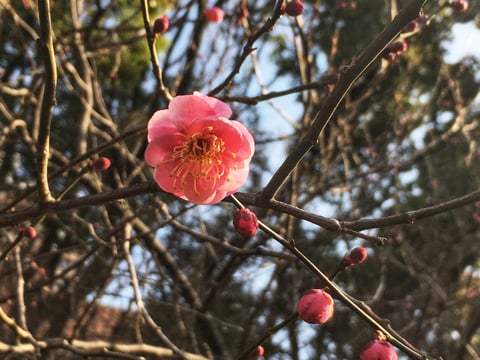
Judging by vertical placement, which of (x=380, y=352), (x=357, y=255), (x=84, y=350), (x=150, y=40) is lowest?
(x=380, y=352)

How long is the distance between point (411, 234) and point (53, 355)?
11.6ft

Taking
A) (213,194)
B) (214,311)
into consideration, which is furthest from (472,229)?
(213,194)

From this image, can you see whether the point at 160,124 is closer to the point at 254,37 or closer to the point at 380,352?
the point at 254,37

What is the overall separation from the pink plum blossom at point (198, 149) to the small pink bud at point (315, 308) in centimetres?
29

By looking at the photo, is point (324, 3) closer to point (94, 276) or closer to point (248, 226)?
point (94, 276)

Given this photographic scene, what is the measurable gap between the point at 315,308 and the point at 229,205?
2425mm

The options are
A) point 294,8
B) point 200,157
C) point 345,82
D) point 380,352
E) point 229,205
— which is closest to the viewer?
point 345,82

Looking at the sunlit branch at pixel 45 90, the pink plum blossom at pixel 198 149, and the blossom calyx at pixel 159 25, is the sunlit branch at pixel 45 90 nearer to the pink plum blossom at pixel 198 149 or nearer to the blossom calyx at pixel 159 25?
the pink plum blossom at pixel 198 149

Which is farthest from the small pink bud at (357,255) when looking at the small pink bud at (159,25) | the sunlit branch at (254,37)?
the small pink bud at (159,25)

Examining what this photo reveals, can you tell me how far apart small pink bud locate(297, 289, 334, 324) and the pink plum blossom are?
11.4 inches

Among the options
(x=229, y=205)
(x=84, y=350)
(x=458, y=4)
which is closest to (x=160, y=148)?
(x=84, y=350)

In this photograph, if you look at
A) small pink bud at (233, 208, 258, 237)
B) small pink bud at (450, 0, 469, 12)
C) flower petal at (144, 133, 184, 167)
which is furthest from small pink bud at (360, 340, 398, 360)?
small pink bud at (450, 0, 469, 12)

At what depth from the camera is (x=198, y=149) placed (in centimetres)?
131

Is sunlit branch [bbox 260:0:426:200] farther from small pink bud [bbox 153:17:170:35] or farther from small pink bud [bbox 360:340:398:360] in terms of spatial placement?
small pink bud [bbox 153:17:170:35]
